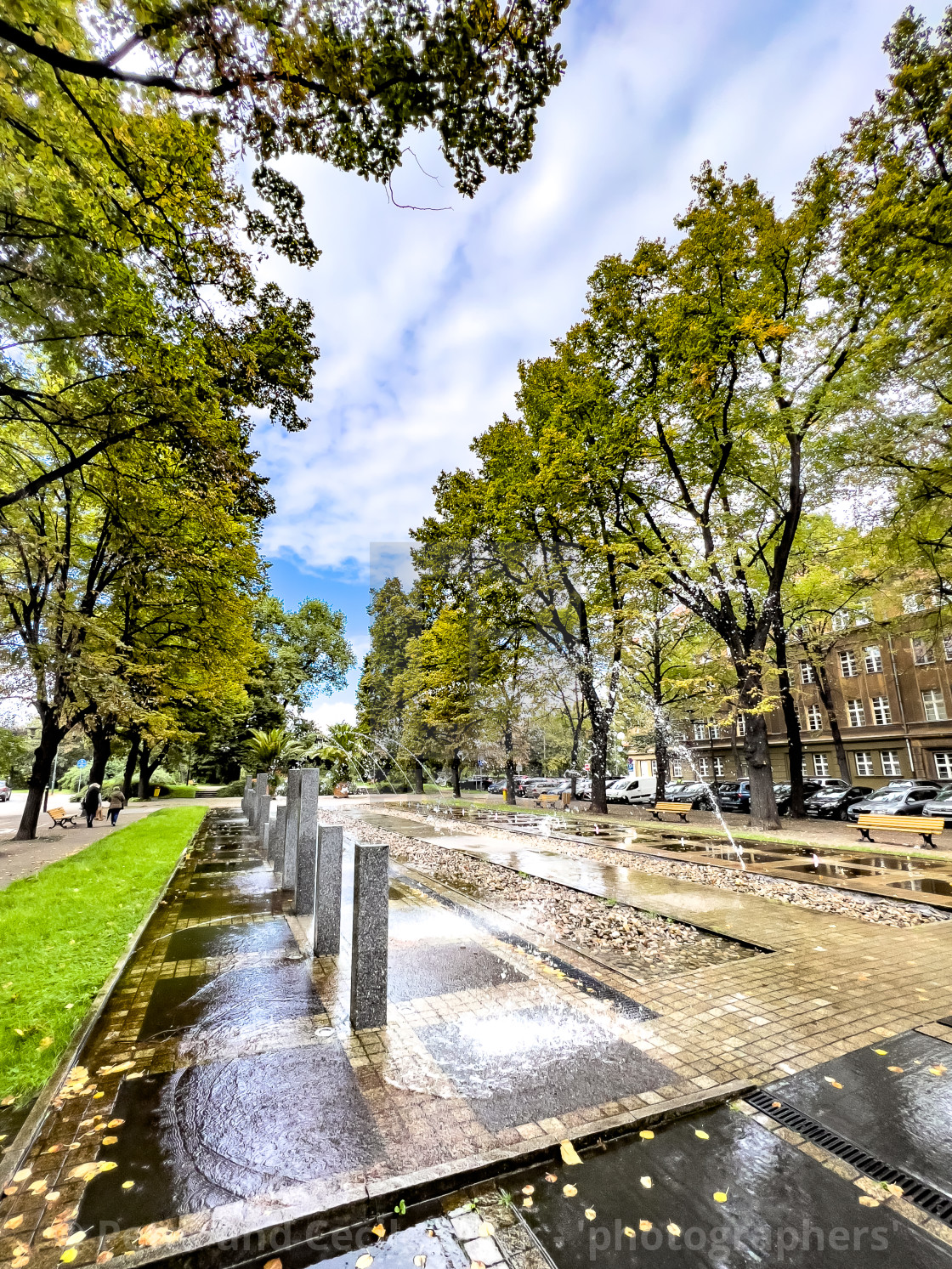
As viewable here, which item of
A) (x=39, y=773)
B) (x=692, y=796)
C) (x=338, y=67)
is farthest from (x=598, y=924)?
(x=692, y=796)

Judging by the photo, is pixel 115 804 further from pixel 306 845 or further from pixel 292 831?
pixel 306 845

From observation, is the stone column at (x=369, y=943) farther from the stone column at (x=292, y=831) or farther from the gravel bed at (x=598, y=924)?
the stone column at (x=292, y=831)

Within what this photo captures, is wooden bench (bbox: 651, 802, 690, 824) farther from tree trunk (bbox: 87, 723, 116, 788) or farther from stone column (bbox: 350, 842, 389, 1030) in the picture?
tree trunk (bbox: 87, 723, 116, 788)

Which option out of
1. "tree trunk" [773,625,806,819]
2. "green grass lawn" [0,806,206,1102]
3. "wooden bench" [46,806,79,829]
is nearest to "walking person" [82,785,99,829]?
"wooden bench" [46,806,79,829]

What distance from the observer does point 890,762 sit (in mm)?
35625

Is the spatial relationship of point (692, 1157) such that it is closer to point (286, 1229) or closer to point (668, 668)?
point (286, 1229)

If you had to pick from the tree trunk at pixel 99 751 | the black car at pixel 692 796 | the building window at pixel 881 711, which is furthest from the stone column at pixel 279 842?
the building window at pixel 881 711

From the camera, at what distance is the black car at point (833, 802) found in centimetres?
2428

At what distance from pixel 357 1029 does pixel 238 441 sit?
37.4 feet

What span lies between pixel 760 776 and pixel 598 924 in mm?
13328

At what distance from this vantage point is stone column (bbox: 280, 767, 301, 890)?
841 cm

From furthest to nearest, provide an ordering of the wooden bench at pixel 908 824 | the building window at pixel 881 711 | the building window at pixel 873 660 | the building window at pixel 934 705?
the building window at pixel 873 660, the building window at pixel 881 711, the building window at pixel 934 705, the wooden bench at pixel 908 824

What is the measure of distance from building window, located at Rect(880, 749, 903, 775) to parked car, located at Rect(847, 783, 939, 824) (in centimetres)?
1396

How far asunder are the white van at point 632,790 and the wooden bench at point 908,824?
20.1m
